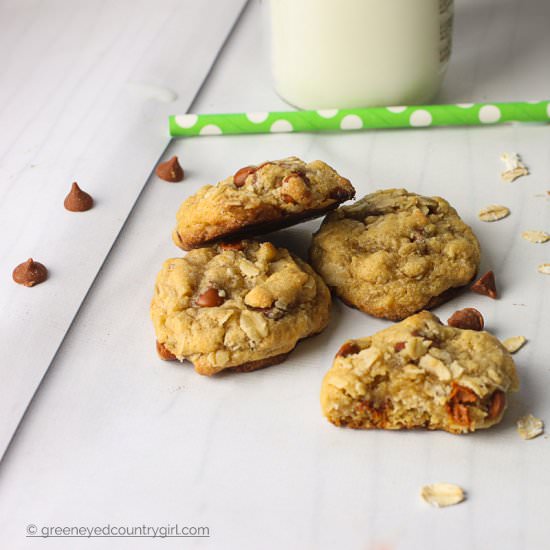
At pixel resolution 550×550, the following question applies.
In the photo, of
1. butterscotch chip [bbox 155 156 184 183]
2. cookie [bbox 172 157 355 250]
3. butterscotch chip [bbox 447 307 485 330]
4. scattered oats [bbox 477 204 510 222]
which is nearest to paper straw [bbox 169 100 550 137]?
butterscotch chip [bbox 155 156 184 183]

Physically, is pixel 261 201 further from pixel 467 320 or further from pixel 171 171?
pixel 171 171

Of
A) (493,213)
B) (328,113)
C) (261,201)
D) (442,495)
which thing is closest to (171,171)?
(328,113)

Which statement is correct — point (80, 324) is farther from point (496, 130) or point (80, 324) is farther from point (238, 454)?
point (496, 130)

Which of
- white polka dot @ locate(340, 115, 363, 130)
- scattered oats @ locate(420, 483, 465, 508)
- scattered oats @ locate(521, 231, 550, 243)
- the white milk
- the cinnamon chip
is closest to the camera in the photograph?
scattered oats @ locate(420, 483, 465, 508)

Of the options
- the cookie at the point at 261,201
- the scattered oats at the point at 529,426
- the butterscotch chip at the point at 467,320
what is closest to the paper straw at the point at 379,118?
the cookie at the point at 261,201

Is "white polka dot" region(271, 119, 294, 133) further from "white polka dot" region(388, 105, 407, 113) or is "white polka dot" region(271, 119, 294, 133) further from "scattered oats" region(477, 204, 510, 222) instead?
"scattered oats" region(477, 204, 510, 222)

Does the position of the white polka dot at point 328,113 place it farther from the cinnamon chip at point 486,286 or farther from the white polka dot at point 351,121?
the cinnamon chip at point 486,286
